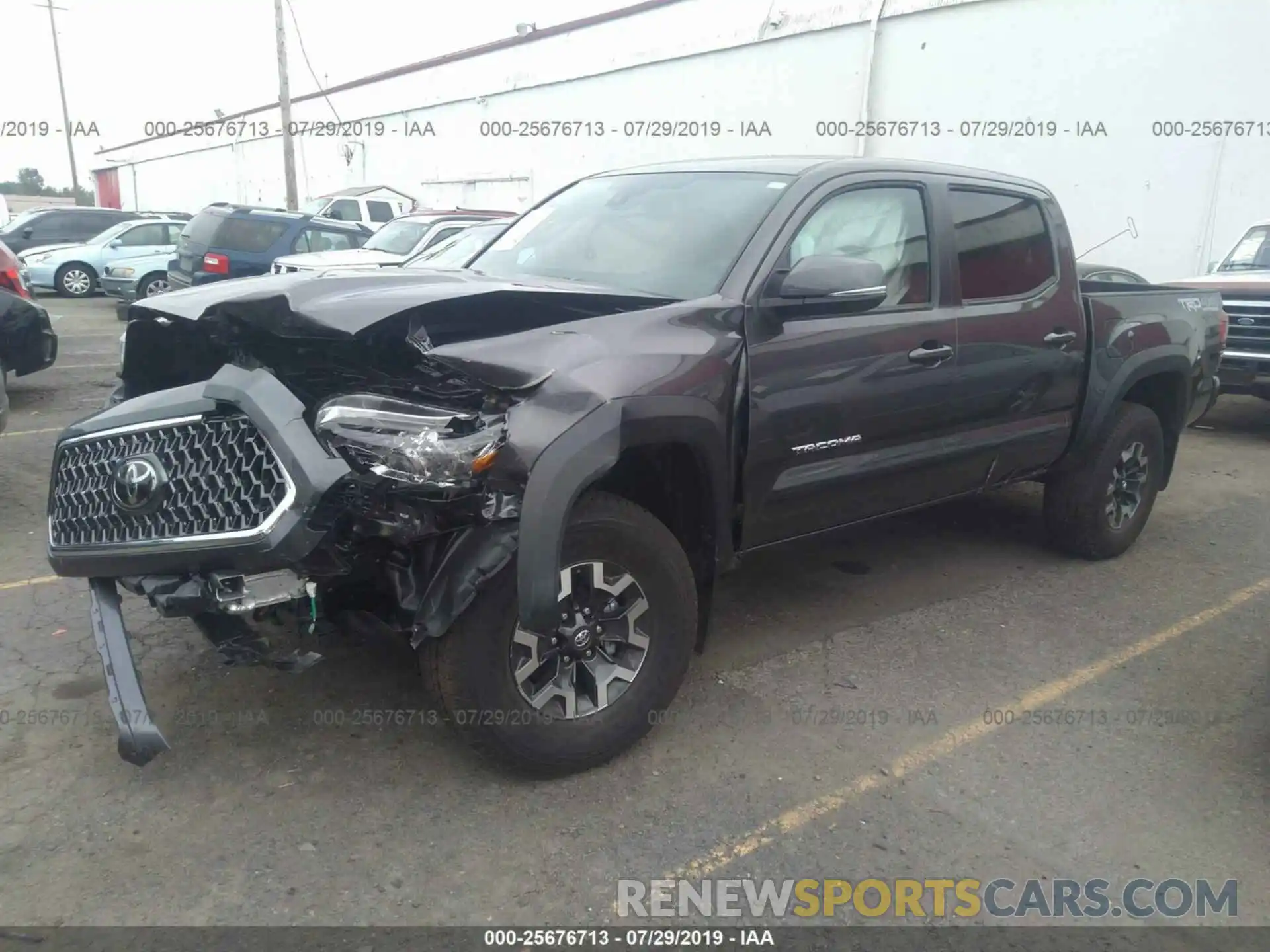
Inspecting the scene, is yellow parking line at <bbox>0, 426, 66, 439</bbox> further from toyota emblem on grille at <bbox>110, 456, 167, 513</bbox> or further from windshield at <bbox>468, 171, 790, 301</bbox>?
toyota emblem on grille at <bbox>110, 456, 167, 513</bbox>

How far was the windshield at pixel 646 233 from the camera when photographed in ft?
11.8

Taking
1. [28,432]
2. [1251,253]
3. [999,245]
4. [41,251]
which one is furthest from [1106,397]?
[41,251]

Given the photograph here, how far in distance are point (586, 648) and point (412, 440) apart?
881 millimetres

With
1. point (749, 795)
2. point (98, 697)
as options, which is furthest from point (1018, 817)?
point (98, 697)

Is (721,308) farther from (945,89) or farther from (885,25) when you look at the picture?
(885,25)

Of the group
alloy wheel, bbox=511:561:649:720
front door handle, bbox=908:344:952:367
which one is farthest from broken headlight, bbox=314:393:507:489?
front door handle, bbox=908:344:952:367

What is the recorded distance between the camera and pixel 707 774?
3.22 meters

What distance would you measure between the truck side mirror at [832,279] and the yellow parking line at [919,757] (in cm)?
162

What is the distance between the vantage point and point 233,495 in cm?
277

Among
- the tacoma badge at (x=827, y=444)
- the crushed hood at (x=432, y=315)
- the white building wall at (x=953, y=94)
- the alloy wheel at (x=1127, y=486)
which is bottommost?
the alloy wheel at (x=1127, y=486)

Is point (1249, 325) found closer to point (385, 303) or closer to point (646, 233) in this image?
point (646, 233)

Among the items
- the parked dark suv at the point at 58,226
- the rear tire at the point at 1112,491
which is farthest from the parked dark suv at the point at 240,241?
the rear tire at the point at 1112,491

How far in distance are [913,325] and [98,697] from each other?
134 inches

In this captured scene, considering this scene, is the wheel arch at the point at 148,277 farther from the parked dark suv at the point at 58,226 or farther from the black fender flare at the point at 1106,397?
the black fender flare at the point at 1106,397
